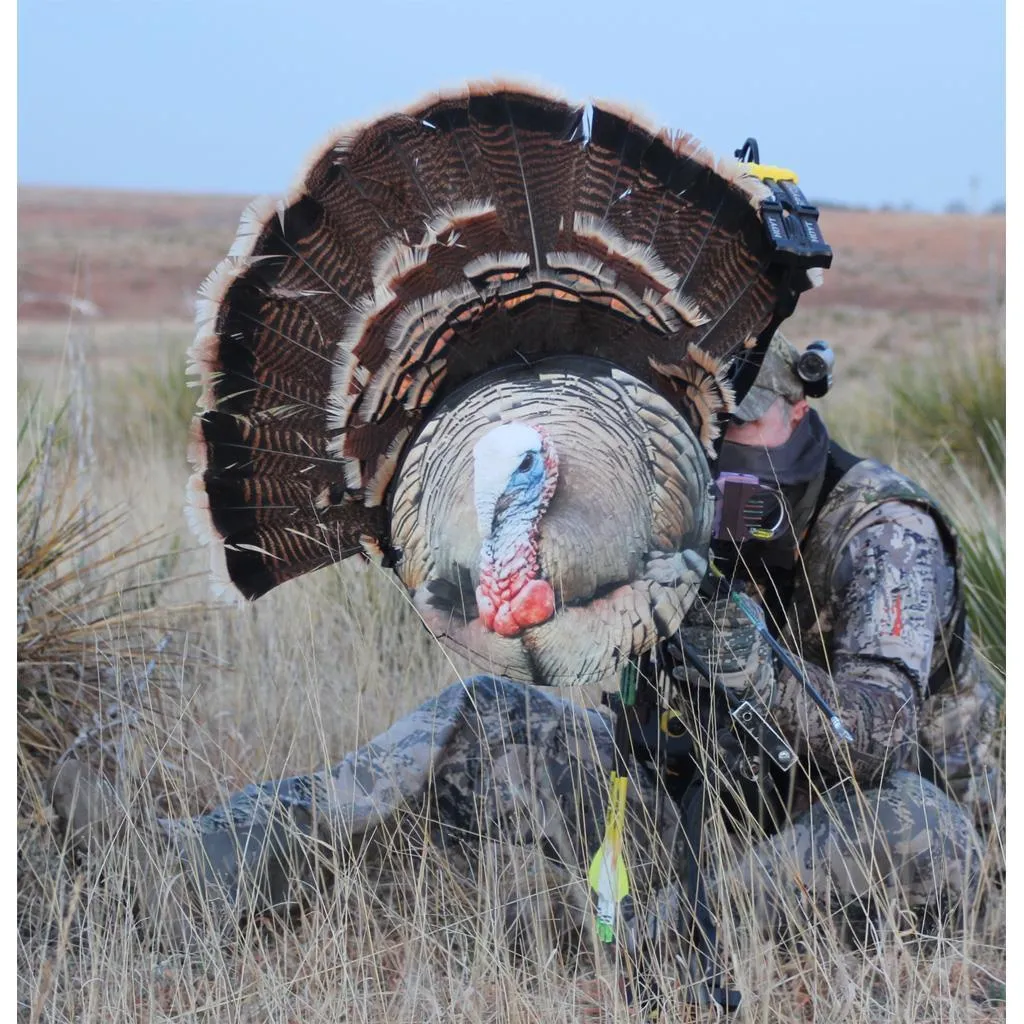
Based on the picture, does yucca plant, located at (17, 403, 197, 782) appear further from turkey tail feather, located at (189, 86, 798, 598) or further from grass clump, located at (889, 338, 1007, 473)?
grass clump, located at (889, 338, 1007, 473)

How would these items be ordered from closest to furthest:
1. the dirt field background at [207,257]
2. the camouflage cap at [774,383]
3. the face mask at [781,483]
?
the face mask at [781,483]
the camouflage cap at [774,383]
the dirt field background at [207,257]

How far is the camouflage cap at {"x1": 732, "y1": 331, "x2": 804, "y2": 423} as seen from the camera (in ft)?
9.15

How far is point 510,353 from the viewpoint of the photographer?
2.31 meters

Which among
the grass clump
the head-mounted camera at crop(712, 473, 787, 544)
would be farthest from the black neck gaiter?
the grass clump

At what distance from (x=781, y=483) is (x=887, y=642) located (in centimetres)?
41

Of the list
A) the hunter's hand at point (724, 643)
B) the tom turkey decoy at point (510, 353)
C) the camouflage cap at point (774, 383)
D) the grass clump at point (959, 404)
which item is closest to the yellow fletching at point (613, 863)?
the hunter's hand at point (724, 643)

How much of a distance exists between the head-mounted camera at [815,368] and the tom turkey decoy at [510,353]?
478 millimetres

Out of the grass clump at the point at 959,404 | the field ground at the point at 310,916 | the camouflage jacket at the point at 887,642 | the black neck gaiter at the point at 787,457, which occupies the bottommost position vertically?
the field ground at the point at 310,916

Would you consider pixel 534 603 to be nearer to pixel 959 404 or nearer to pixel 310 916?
pixel 310 916

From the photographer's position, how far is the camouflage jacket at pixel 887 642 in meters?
2.68

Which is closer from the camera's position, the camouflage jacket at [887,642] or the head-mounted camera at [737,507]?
the head-mounted camera at [737,507]

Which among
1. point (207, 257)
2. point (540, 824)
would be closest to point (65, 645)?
point (540, 824)

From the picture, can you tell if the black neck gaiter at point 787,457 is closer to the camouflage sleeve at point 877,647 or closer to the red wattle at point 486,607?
the camouflage sleeve at point 877,647

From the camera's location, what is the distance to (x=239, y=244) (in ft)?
7.41
